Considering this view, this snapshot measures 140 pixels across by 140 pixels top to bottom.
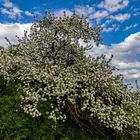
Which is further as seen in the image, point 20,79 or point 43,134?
point 20,79

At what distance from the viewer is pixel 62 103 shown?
18953 mm

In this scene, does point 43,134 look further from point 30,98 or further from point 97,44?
point 97,44

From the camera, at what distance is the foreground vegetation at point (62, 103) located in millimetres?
18234

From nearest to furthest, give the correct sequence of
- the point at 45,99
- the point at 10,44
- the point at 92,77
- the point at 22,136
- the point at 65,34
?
the point at 22,136 → the point at 45,99 → the point at 92,77 → the point at 65,34 → the point at 10,44

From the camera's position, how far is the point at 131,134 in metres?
19.2

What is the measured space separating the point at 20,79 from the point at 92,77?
10.9 feet

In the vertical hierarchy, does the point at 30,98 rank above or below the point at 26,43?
below

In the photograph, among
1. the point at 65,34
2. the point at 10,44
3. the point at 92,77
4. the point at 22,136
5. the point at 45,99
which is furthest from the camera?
the point at 10,44

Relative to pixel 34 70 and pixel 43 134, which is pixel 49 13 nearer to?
pixel 34 70

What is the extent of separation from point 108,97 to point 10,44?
7986 mm

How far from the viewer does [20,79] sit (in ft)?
67.1

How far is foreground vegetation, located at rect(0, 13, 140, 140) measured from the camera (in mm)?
18234

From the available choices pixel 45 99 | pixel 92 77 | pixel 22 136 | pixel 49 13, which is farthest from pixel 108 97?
pixel 49 13

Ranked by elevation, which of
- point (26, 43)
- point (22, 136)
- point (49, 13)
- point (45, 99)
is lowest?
A: point (22, 136)
